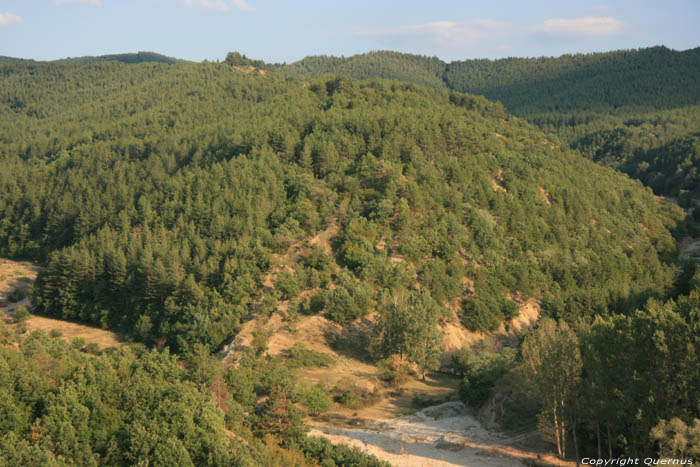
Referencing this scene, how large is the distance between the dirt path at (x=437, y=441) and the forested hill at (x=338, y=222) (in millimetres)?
17268

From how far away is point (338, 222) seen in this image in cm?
7875

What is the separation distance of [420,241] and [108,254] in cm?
4472

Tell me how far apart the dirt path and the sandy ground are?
38766mm

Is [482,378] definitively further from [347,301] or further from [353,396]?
[347,301]

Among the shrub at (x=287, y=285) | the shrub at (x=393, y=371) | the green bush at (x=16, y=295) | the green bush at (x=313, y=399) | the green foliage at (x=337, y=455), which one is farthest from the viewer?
the green bush at (x=16, y=295)

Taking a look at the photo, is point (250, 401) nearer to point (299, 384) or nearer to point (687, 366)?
point (299, 384)

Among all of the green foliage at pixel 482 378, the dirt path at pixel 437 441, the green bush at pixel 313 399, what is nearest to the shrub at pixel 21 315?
the green bush at pixel 313 399

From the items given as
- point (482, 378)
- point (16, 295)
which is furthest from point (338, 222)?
point (16, 295)

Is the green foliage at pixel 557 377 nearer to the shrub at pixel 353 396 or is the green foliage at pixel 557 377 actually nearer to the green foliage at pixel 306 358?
the shrub at pixel 353 396

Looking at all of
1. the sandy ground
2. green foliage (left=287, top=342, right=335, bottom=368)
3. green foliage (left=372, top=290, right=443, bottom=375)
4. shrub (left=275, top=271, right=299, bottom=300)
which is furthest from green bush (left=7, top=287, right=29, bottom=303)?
green foliage (left=372, top=290, right=443, bottom=375)

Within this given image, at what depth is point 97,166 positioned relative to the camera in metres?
128

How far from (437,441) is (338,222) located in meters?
40.9

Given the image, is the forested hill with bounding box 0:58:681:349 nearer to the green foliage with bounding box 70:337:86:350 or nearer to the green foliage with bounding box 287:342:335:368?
the green foliage with bounding box 70:337:86:350

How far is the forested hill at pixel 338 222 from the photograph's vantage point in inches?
2785
